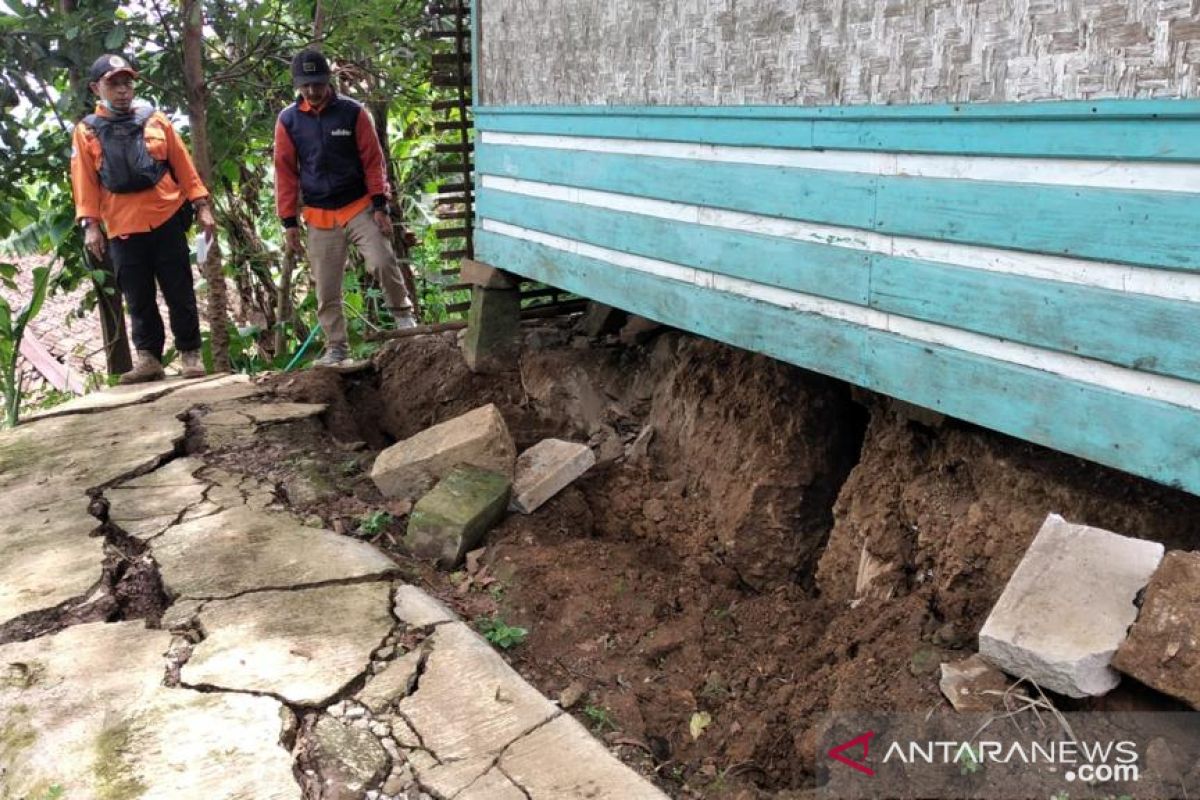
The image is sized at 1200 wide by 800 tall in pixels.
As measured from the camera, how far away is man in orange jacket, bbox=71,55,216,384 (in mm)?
5664

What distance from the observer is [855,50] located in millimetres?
2949

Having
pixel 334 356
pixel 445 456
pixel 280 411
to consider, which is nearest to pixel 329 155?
pixel 334 356

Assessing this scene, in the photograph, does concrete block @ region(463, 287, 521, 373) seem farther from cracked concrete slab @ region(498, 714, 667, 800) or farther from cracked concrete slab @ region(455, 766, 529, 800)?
cracked concrete slab @ region(455, 766, 529, 800)

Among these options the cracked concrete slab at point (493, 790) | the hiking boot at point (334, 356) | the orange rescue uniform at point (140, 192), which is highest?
the orange rescue uniform at point (140, 192)

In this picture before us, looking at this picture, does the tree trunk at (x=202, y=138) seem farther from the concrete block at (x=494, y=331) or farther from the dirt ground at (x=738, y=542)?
the dirt ground at (x=738, y=542)

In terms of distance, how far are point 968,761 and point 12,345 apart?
20.6 ft

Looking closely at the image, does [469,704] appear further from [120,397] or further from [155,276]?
[155,276]

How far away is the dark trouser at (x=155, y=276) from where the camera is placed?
6031mm

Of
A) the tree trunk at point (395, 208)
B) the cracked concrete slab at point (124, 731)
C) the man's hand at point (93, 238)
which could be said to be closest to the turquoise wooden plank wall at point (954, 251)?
the cracked concrete slab at point (124, 731)

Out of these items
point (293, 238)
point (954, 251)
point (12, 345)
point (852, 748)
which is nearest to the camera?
point (852, 748)

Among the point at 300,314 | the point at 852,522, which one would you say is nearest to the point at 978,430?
the point at 852,522

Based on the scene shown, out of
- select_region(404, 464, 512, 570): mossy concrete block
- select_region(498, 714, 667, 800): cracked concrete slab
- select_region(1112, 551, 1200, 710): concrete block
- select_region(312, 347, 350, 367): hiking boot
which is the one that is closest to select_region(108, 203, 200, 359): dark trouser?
select_region(312, 347, 350, 367): hiking boot

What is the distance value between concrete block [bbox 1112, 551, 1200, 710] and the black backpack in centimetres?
550

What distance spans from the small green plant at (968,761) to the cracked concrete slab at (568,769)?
0.70m
